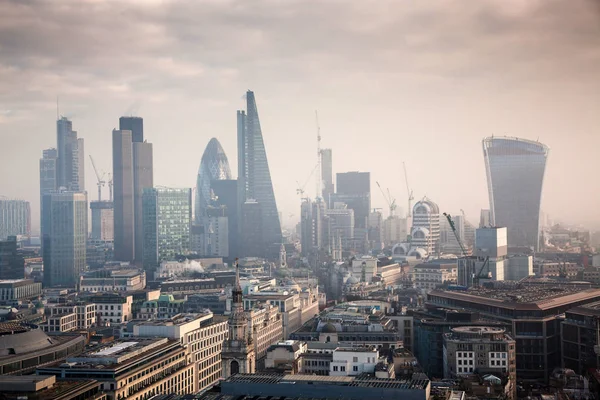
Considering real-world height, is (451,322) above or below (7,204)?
below

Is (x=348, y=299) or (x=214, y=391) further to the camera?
(x=348, y=299)

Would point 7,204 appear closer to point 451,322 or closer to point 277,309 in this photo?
point 277,309

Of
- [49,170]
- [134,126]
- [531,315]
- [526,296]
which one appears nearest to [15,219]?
[49,170]

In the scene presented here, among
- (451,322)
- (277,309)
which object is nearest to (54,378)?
(451,322)

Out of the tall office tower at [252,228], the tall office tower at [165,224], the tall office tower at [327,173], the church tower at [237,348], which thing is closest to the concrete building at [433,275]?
the tall office tower at [165,224]

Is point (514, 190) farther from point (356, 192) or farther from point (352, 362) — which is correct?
point (352, 362)

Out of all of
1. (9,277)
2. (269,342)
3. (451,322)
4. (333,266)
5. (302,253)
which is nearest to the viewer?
(451,322)

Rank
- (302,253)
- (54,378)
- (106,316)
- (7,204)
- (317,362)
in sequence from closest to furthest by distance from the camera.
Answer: (54,378) < (317,362) < (106,316) < (7,204) < (302,253)
